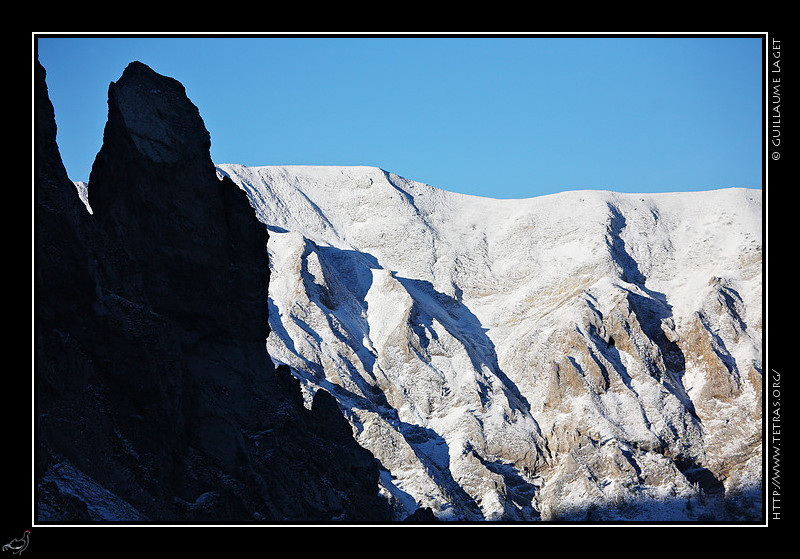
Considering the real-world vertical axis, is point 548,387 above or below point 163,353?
below

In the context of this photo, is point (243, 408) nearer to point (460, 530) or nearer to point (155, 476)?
point (155, 476)

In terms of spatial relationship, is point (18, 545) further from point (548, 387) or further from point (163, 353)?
point (548, 387)

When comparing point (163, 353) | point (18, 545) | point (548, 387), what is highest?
point (163, 353)

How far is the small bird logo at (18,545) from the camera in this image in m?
47.2

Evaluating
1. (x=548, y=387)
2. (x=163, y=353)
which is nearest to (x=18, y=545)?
(x=163, y=353)

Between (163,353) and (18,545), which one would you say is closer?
(18,545)

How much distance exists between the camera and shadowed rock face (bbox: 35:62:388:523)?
64625 millimetres

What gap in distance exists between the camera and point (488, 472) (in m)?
156

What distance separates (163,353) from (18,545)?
2370 centimetres

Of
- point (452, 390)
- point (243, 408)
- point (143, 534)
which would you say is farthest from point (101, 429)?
point (452, 390)

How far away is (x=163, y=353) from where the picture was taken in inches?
2781

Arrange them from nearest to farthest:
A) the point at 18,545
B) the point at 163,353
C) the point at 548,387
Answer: the point at 18,545
the point at 163,353
the point at 548,387

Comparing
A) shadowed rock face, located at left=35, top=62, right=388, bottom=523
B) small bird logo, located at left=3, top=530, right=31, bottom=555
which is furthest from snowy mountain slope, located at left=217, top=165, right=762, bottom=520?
small bird logo, located at left=3, top=530, right=31, bottom=555

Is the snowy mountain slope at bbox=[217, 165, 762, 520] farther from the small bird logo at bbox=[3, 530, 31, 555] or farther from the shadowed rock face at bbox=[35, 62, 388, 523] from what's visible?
the small bird logo at bbox=[3, 530, 31, 555]
